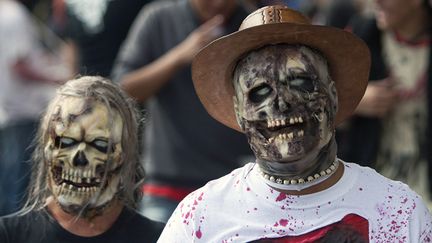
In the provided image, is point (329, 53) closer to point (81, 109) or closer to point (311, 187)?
point (311, 187)

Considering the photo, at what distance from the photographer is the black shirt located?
4316 mm

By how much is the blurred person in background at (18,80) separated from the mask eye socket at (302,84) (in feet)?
10.7

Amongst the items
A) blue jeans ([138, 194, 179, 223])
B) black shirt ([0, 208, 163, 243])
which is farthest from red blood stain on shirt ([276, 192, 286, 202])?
blue jeans ([138, 194, 179, 223])

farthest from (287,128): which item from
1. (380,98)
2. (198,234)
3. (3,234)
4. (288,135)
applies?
(380,98)

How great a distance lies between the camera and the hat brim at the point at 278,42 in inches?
152

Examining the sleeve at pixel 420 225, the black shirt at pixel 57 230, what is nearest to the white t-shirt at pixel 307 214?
the sleeve at pixel 420 225

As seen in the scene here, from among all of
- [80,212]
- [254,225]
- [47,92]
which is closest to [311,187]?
[254,225]

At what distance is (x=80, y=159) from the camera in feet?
14.2

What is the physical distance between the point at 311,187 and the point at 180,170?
2102 millimetres

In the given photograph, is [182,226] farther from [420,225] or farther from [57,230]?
[420,225]

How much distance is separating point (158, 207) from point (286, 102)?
212 centimetres

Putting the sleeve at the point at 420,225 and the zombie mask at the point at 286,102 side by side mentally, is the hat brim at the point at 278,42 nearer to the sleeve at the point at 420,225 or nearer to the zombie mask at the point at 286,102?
the zombie mask at the point at 286,102

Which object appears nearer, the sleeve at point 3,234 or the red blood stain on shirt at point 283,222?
the red blood stain on shirt at point 283,222

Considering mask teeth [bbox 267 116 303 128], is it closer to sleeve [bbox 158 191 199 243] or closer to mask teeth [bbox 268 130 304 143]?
mask teeth [bbox 268 130 304 143]
